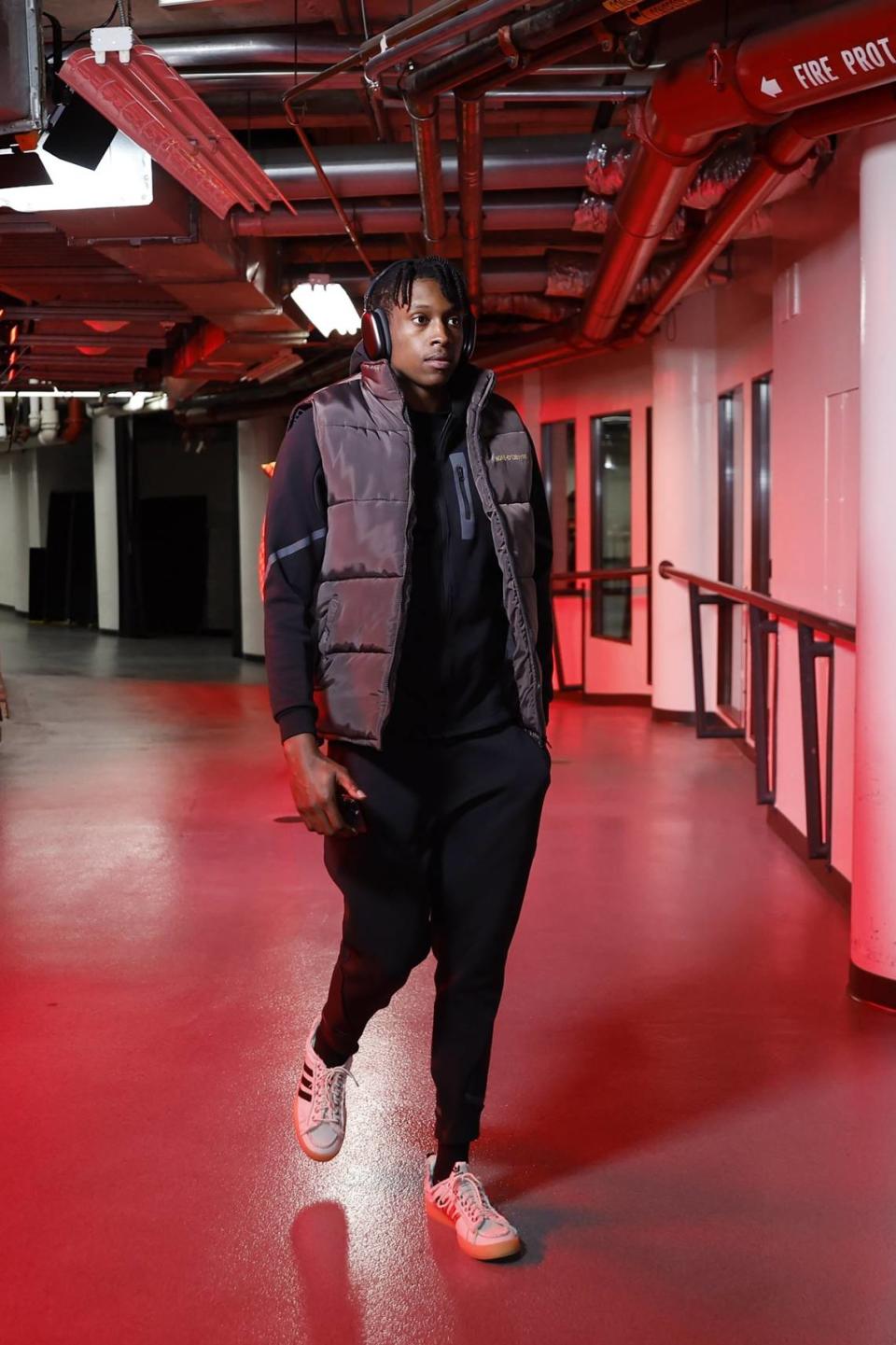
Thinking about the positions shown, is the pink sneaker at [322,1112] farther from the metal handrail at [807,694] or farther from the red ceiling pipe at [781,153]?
the red ceiling pipe at [781,153]

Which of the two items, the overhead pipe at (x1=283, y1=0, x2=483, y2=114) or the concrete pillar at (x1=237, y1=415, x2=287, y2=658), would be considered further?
the concrete pillar at (x1=237, y1=415, x2=287, y2=658)

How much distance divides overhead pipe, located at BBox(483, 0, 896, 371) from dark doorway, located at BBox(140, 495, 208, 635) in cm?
1394

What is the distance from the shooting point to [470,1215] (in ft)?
7.55

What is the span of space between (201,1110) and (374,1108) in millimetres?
348

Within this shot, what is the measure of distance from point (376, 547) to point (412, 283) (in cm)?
44

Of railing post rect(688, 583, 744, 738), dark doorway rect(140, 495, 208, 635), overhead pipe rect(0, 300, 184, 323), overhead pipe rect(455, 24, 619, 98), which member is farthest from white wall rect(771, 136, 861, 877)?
dark doorway rect(140, 495, 208, 635)

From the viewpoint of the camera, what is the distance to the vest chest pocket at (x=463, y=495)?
2.27 metres

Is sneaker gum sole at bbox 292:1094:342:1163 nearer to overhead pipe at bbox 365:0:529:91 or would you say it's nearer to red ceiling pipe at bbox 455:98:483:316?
red ceiling pipe at bbox 455:98:483:316

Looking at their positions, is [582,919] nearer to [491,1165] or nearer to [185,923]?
[185,923]

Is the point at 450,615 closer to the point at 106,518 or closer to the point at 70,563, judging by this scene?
the point at 106,518

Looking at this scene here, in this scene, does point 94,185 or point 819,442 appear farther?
point 819,442

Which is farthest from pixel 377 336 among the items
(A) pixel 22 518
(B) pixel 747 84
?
(A) pixel 22 518

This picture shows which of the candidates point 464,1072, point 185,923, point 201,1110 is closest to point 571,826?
point 185,923

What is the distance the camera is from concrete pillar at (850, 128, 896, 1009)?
3363mm
